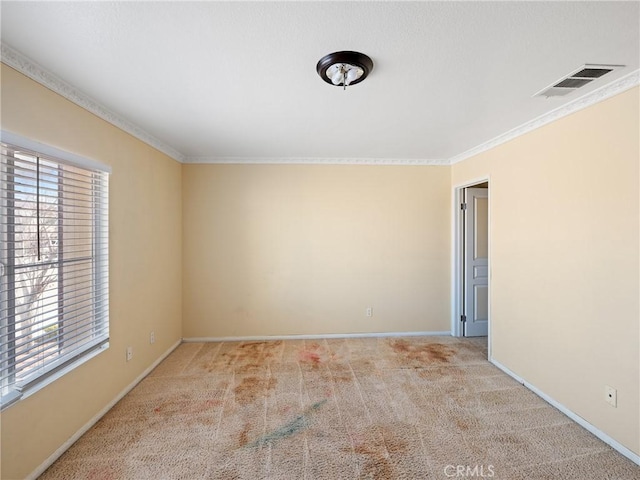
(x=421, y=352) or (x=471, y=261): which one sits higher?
(x=471, y=261)

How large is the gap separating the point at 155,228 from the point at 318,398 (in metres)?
2.36

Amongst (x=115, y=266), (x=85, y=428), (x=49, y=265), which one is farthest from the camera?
(x=115, y=266)

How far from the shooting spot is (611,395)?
1.97 metres

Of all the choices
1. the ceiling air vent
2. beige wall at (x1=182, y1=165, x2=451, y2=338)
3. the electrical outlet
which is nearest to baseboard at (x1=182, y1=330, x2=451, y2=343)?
beige wall at (x1=182, y1=165, x2=451, y2=338)

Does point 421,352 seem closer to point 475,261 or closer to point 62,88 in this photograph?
point 475,261

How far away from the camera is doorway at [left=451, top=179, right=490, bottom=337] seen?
3.93 metres

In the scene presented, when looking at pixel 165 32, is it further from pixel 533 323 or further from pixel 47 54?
pixel 533 323

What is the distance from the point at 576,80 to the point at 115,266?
3603 millimetres

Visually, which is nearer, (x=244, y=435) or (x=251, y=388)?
(x=244, y=435)

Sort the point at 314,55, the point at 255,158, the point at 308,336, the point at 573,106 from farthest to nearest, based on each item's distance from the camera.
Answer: the point at 308,336, the point at 255,158, the point at 573,106, the point at 314,55

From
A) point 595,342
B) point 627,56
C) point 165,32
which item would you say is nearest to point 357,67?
point 165,32

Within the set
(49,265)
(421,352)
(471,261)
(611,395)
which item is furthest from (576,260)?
(49,265)

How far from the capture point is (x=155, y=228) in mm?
3111

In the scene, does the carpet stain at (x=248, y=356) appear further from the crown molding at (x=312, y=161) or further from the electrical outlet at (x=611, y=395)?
the electrical outlet at (x=611, y=395)
